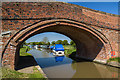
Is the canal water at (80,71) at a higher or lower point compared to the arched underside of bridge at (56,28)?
lower

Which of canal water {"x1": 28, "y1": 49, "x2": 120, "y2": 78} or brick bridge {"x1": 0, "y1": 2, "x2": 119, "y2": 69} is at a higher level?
brick bridge {"x1": 0, "y1": 2, "x2": 119, "y2": 69}

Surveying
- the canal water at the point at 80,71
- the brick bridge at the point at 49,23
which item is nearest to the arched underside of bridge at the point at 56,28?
the brick bridge at the point at 49,23

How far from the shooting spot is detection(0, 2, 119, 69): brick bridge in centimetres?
552

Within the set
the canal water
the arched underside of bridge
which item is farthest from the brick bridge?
the canal water

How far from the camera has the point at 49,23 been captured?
672 centimetres

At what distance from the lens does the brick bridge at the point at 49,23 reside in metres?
5.52

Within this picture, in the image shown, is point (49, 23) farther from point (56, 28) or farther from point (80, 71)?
point (80, 71)

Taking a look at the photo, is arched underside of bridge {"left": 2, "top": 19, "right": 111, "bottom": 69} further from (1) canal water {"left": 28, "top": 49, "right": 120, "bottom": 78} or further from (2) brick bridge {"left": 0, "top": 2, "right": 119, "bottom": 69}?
(1) canal water {"left": 28, "top": 49, "right": 120, "bottom": 78}

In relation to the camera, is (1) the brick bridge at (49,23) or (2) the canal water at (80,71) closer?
(1) the brick bridge at (49,23)

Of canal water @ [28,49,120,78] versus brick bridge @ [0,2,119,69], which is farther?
canal water @ [28,49,120,78]

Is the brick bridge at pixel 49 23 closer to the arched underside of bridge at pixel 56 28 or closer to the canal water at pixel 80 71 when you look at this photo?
the arched underside of bridge at pixel 56 28

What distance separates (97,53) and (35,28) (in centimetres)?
740

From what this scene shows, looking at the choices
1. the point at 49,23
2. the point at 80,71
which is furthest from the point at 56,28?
the point at 80,71

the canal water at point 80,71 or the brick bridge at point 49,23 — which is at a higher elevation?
the brick bridge at point 49,23
